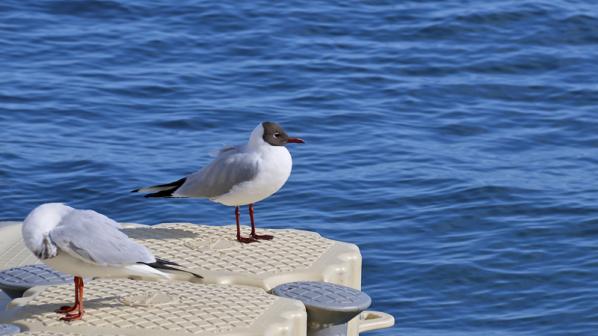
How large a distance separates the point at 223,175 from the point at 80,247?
187 cm

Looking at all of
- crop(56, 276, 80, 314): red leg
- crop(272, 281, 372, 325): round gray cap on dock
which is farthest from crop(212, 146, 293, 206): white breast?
crop(56, 276, 80, 314): red leg

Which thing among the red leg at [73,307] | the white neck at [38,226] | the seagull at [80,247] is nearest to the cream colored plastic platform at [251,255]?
the seagull at [80,247]

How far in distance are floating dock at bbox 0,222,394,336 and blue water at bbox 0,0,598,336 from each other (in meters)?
2.92

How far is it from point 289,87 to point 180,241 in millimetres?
8655

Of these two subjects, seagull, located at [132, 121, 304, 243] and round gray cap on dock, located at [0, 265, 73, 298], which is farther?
seagull, located at [132, 121, 304, 243]

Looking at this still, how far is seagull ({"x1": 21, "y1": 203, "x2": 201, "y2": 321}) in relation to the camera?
6.24m

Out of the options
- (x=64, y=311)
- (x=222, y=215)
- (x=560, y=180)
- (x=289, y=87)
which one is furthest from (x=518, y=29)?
(x=64, y=311)

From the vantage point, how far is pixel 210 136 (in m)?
14.3

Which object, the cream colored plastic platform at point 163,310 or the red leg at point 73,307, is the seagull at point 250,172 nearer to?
the cream colored plastic platform at point 163,310

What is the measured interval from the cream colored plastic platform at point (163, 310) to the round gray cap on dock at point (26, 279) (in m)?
0.18

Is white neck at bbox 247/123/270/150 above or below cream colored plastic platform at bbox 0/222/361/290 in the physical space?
above

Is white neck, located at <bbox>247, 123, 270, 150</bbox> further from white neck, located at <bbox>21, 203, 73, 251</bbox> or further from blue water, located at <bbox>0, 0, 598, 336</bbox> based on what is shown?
blue water, located at <bbox>0, 0, 598, 336</bbox>

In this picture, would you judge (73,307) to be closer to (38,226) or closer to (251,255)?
(38,226)

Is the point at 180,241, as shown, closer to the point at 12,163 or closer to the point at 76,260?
the point at 76,260
